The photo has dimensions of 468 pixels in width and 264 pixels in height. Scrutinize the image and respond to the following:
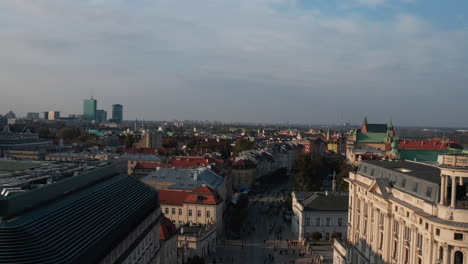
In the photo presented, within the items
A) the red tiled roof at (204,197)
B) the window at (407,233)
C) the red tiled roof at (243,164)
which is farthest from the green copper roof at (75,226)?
the red tiled roof at (243,164)

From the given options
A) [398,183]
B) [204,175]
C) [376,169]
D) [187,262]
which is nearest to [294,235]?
[204,175]

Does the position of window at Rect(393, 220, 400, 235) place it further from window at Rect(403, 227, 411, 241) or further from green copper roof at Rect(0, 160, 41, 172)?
green copper roof at Rect(0, 160, 41, 172)

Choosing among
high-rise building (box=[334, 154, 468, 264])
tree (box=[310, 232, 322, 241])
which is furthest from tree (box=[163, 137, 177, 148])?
high-rise building (box=[334, 154, 468, 264])

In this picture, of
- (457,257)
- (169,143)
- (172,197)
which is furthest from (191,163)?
(169,143)

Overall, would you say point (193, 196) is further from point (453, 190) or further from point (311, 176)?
point (311, 176)

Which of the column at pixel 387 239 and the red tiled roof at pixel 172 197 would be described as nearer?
the column at pixel 387 239

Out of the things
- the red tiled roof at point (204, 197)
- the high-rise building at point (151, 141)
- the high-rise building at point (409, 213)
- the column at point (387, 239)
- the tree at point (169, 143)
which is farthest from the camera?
the tree at point (169, 143)

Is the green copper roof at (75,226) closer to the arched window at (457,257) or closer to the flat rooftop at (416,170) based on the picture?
the arched window at (457,257)
